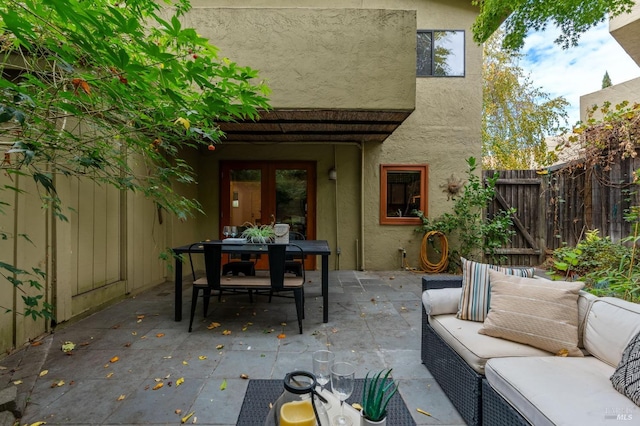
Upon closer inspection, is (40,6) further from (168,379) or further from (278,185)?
(278,185)

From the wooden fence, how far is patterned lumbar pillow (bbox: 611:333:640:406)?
3.59 meters

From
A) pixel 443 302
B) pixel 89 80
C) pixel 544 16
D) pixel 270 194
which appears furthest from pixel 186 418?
pixel 544 16

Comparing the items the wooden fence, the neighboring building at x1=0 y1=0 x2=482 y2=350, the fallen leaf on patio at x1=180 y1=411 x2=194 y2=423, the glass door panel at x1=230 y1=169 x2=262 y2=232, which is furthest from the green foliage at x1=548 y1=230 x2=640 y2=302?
the glass door panel at x1=230 y1=169 x2=262 y2=232

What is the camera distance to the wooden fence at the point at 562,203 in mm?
4160

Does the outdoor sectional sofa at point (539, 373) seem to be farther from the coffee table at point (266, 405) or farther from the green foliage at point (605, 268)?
the green foliage at point (605, 268)

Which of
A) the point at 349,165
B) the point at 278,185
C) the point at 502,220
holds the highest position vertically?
the point at 349,165

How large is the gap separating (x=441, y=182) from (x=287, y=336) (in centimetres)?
440

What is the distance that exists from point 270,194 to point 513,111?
8.84 m

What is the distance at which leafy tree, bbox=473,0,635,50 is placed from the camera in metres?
Answer: 3.77

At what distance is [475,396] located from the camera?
4.97 feet

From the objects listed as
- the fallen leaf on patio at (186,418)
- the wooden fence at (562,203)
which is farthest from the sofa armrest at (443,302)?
the wooden fence at (562,203)

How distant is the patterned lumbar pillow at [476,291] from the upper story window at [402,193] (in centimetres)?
374

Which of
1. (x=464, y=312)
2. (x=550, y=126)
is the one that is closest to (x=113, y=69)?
(x=464, y=312)

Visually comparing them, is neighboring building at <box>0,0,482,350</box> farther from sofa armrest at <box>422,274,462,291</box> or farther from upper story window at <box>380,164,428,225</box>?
sofa armrest at <box>422,274,462,291</box>
